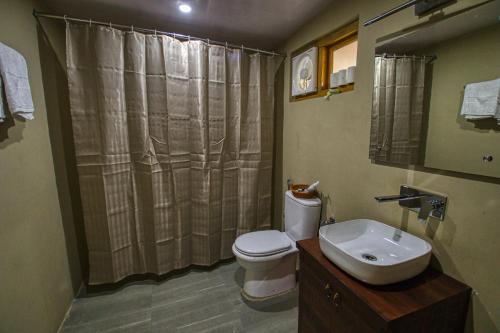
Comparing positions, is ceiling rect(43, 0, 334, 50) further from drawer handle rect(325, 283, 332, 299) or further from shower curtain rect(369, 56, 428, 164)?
drawer handle rect(325, 283, 332, 299)

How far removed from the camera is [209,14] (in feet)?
5.68

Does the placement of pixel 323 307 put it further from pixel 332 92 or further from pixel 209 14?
pixel 209 14

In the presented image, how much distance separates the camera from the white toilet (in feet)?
5.63

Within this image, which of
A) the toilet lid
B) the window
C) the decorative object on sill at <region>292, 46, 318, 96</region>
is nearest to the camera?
the window

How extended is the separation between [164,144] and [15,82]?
3.08ft

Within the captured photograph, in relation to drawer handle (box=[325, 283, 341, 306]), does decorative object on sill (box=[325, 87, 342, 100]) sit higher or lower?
higher

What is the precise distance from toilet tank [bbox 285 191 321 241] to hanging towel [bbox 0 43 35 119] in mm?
1773

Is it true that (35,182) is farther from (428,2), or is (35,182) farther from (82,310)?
(428,2)

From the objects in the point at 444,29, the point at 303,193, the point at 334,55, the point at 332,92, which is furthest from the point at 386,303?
the point at 334,55

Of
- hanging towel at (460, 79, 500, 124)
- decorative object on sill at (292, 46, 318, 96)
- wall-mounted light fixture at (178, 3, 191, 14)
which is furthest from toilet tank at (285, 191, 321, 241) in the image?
wall-mounted light fixture at (178, 3, 191, 14)

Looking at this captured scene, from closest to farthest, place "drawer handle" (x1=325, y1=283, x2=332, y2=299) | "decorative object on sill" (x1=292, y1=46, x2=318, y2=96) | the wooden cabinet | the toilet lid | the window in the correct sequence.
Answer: the wooden cabinet, "drawer handle" (x1=325, y1=283, x2=332, y2=299), the window, the toilet lid, "decorative object on sill" (x1=292, y1=46, x2=318, y2=96)

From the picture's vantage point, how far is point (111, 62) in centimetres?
166

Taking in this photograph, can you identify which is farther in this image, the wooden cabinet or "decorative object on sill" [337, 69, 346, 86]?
"decorative object on sill" [337, 69, 346, 86]

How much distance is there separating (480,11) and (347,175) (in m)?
0.99
